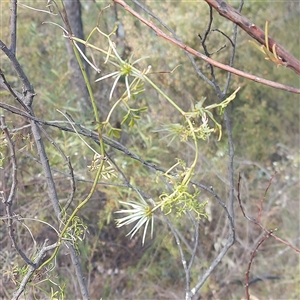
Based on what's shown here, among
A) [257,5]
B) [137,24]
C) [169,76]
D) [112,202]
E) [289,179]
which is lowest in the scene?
[289,179]

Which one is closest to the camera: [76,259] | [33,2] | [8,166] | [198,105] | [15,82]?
[198,105]

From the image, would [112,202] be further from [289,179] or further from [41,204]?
[289,179]

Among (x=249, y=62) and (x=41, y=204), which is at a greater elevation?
(x=249, y=62)

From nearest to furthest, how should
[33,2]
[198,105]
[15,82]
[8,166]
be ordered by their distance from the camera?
[198,105]
[8,166]
[15,82]
[33,2]

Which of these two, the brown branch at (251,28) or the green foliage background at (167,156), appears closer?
the brown branch at (251,28)

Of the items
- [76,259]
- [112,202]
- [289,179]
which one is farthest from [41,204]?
[289,179]

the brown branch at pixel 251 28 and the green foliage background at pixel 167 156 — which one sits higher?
the brown branch at pixel 251 28

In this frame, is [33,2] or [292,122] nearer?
[33,2]

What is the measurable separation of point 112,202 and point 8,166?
526 millimetres

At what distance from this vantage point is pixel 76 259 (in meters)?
0.71

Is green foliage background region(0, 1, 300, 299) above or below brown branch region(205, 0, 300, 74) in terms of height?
below

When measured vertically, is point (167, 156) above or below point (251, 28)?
below

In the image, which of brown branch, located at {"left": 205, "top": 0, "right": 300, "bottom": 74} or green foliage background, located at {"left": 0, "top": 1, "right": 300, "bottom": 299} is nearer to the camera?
brown branch, located at {"left": 205, "top": 0, "right": 300, "bottom": 74}

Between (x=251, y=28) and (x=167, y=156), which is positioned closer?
(x=251, y=28)
